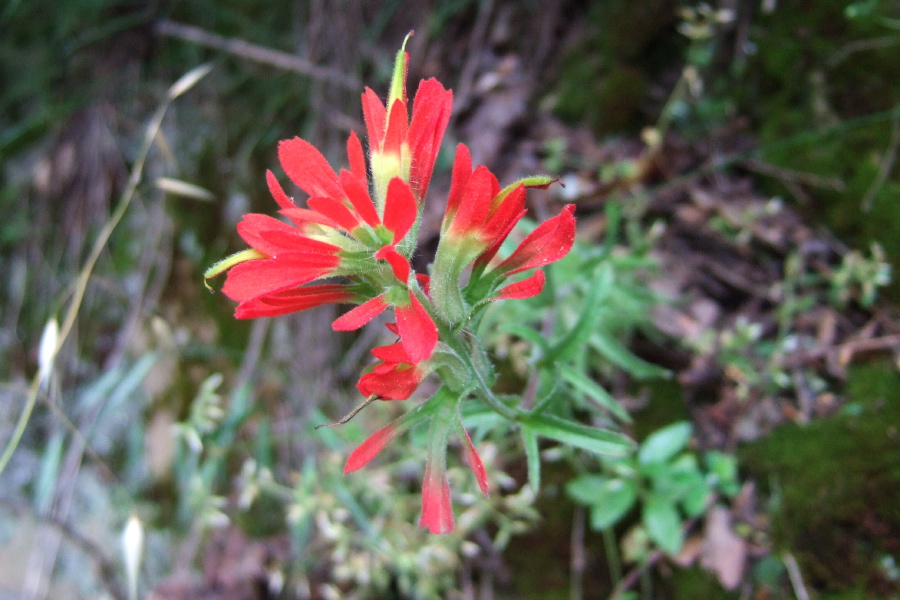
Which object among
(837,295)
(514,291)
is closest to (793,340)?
(837,295)

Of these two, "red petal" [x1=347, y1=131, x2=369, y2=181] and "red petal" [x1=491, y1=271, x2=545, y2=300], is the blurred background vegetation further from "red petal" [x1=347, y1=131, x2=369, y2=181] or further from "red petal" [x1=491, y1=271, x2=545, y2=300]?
"red petal" [x1=347, y1=131, x2=369, y2=181]

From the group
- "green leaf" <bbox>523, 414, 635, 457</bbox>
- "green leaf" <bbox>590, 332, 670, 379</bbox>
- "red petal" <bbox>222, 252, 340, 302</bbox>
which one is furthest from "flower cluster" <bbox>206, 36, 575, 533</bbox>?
"green leaf" <bbox>590, 332, 670, 379</bbox>

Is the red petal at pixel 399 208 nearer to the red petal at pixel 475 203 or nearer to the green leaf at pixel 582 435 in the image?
the red petal at pixel 475 203

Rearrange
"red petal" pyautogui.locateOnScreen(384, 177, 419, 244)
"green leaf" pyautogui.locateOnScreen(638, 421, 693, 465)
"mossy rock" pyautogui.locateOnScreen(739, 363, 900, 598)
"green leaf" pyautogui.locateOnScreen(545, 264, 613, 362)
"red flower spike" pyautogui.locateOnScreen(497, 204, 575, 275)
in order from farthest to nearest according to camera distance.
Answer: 1. "green leaf" pyautogui.locateOnScreen(638, 421, 693, 465)
2. "mossy rock" pyautogui.locateOnScreen(739, 363, 900, 598)
3. "green leaf" pyautogui.locateOnScreen(545, 264, 613, 362)
4. "red flower spike" pyautogui.locateOnScreen(497, 204, 575, 275)
5. "red petal" pyautogui.locateOnScreen(384, 177, 419, 244)

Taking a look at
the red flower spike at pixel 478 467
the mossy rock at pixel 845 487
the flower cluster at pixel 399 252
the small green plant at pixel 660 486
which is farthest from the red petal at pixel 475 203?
the mossy rock at pixel 845 487

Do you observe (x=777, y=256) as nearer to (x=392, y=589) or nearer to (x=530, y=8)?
(x=530, y=8)

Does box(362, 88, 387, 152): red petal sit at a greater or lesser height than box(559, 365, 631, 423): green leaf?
greater
